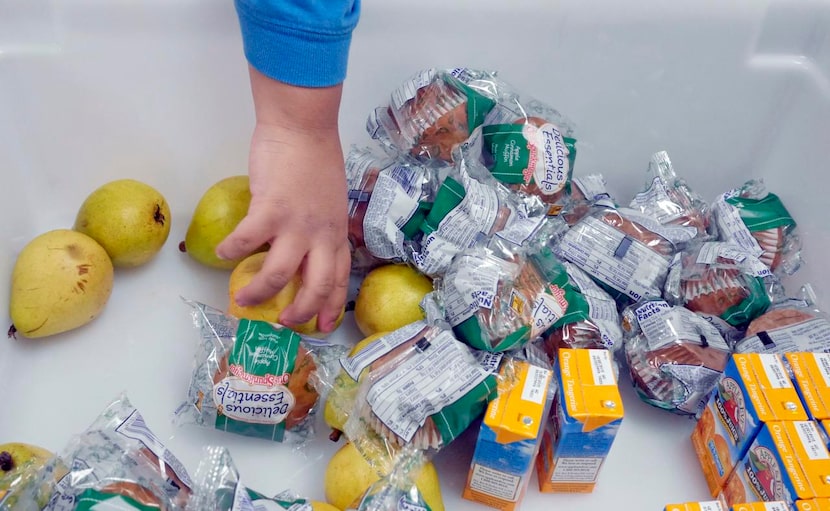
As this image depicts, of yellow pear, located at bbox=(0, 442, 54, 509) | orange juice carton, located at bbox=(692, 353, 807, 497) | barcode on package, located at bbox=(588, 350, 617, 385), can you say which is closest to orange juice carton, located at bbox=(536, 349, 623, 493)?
barcode on package, located at bbox=(588, 350, 617, 385)

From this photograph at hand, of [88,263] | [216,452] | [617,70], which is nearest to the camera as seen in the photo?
[216,452]

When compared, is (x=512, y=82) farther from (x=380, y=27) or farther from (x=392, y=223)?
(x=392, y=223)

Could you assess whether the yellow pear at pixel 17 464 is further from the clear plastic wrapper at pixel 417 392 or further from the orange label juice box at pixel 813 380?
the orange label juice box at pixel 813 380

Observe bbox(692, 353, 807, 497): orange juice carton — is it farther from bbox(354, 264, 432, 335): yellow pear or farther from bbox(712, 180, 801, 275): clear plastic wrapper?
bbox(354, 264, 432, 335): yellow pear

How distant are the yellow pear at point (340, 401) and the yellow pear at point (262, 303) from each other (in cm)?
8

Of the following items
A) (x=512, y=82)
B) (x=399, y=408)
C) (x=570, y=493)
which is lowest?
(x=570, y=493)

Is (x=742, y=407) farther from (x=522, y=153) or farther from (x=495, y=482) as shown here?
(x=522, y=153)

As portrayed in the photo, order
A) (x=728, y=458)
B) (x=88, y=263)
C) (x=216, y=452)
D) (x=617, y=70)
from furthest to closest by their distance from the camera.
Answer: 1. (x=617, y=70)
2. (x=88, y=263)
3. (x=728, y=458)
4. (x=216, y=452)

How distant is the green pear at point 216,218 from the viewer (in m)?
0.92

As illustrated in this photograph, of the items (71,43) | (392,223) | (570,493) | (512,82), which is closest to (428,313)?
(392,223)

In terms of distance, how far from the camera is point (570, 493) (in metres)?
0.80

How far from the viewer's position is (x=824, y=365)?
74 centimetres

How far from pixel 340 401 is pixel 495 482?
0.18m

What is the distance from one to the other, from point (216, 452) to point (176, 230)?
1.51 ft
